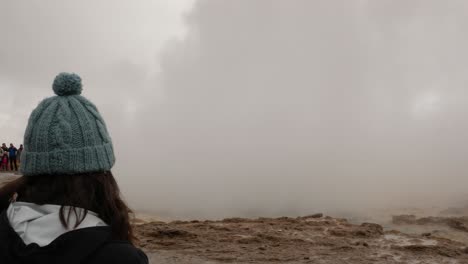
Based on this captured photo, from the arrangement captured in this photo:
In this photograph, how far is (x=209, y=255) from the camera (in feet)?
24.3

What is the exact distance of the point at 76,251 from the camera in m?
1.16

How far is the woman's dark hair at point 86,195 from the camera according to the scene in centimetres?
129

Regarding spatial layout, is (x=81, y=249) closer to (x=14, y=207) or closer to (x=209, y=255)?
(x=14, y=207)

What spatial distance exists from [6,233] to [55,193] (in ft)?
0.49

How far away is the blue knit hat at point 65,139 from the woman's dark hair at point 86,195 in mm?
24

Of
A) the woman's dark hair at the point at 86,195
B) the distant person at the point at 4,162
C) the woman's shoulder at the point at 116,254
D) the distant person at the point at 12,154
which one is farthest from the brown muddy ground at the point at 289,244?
the distant person at the point at 4,162

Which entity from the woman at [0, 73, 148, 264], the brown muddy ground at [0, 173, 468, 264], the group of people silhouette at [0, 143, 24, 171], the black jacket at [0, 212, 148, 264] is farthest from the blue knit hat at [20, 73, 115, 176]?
the group of people silhouette at [0, 143, 24, 171]

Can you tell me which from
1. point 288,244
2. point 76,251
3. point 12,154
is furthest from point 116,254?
point 12,154

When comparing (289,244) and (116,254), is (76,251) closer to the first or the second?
(116,254)

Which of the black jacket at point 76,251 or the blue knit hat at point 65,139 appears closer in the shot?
the black jacket at point 76,251

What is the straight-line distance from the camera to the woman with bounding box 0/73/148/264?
1180mm

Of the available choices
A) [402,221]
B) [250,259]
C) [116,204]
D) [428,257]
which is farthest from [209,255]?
[402,221]

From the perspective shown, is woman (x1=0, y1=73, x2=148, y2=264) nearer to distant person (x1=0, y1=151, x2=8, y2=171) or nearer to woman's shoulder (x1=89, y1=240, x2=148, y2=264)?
woman's shoulder (x1=89, y1=240, x2=148, y2=264)

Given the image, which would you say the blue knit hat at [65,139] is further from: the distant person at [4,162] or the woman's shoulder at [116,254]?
the distant person at [4,162]
